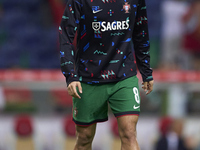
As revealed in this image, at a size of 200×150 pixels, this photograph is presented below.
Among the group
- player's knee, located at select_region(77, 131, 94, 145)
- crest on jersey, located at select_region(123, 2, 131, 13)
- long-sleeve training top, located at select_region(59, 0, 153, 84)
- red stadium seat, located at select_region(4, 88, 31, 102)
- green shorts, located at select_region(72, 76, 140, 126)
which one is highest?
crest on jersey, located at select_region(123, 2, 131, 13)

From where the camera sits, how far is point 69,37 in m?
3.70

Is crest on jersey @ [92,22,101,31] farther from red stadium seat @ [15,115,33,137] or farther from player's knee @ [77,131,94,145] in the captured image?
red stadium seat @ [15,115,33,137]

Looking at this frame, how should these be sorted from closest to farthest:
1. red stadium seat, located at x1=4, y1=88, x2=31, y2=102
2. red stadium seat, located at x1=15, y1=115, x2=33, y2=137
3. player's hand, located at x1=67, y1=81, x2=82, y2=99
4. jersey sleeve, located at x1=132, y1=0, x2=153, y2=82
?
player's hand, located at x1=67, y1=81, x2=82, y2=99 < jersey sleeve, located at x1=132, y1=0, x2=153, y2=82 < red stadium seat, located at x1=15, y1=115, x2=33, y2=137 < red stadium seat, located at x1=4, y1=88, x2=31, y2=102

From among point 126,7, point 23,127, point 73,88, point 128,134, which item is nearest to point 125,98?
point 128,134

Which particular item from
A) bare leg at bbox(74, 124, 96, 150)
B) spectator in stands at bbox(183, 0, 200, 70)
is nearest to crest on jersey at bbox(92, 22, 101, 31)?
bare leg at bbox(74, 124, 96, 150)

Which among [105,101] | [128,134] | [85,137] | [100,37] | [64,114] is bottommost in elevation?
[64,114]

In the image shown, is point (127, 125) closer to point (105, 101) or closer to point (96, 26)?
point (105, 101)

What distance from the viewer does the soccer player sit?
144 inches

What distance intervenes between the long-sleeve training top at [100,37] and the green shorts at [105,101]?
0.21 ft

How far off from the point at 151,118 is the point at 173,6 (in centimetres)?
520

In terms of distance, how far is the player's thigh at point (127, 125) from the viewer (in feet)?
11.9

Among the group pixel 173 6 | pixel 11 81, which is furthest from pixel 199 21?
pixel 11 81

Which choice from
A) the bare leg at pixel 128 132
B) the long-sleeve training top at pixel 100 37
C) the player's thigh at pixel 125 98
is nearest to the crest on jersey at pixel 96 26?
the long-sleeve training top at pixel 100 37

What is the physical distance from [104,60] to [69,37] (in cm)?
36
